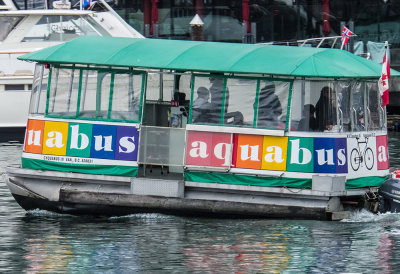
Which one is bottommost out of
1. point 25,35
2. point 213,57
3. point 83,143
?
point 83,143

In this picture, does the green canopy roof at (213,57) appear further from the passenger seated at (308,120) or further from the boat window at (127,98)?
the passenger seated at (308,120)

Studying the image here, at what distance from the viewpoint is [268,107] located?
20766 millimetres

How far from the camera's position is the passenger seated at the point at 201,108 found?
21.0 m

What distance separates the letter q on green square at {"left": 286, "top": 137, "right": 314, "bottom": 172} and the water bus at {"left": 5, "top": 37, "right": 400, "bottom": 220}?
0.02 m

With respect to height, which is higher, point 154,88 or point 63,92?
point 154,88

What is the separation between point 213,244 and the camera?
61.0 feet

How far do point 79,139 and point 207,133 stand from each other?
8.08 feet

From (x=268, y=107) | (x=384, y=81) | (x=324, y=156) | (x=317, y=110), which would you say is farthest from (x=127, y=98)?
(x=384, y=81)

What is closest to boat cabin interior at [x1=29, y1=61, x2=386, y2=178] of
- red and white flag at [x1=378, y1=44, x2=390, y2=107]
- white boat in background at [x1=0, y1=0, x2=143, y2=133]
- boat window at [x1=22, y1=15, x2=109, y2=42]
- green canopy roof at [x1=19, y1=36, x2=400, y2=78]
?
green canopy roof at [x1=19, y1=36, x2=400, y2=78]

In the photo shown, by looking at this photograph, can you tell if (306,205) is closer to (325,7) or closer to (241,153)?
(241,153)

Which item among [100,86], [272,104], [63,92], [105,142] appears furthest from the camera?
[63,92]

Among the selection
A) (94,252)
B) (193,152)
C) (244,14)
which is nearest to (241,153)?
(193,152)

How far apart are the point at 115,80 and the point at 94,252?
15.0 feet

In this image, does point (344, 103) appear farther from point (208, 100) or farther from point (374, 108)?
point (208, 100)
